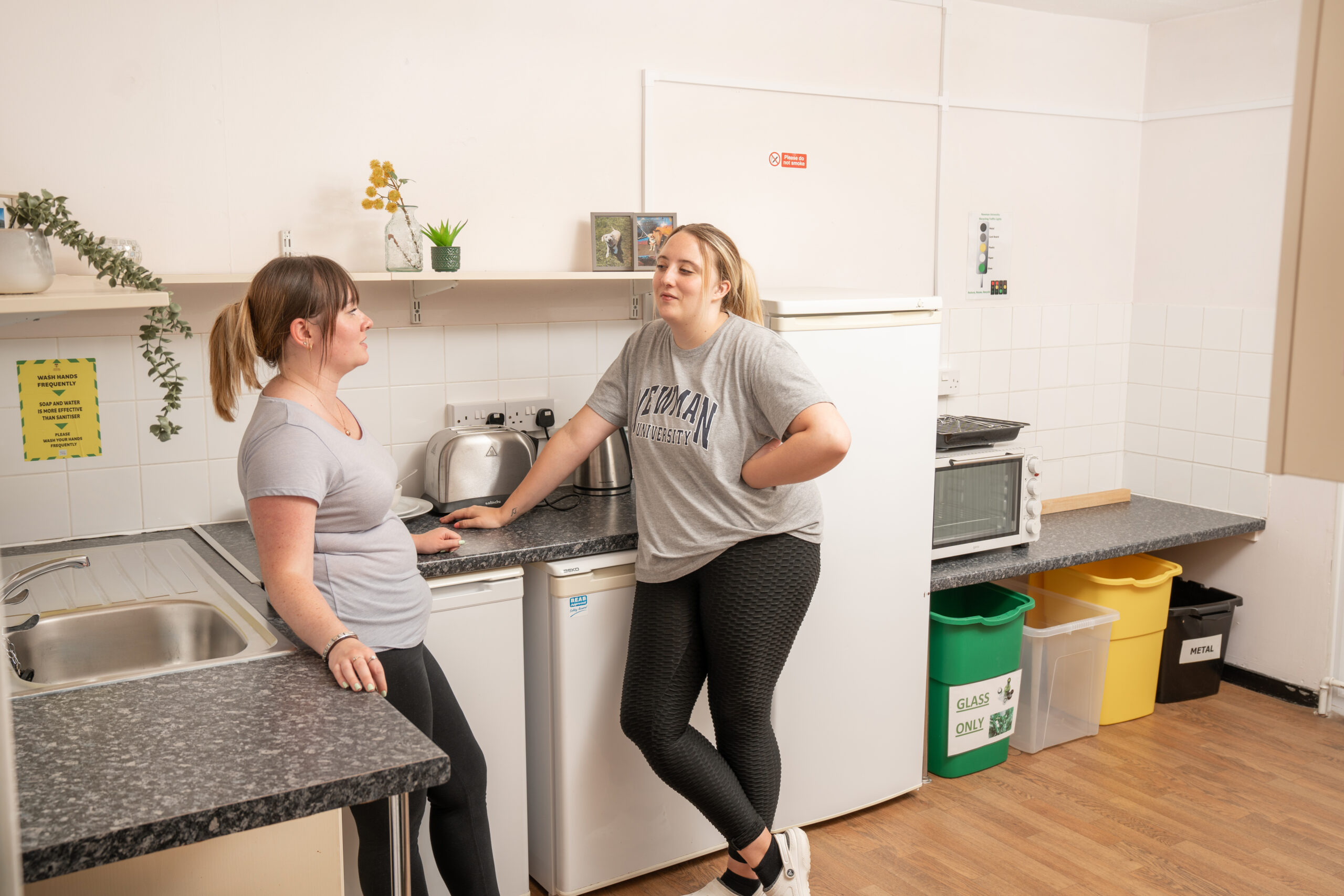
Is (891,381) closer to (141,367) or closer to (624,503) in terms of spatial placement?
(624,503)

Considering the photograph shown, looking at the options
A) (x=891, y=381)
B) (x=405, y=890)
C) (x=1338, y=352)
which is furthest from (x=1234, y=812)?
(x=1338, y=352)

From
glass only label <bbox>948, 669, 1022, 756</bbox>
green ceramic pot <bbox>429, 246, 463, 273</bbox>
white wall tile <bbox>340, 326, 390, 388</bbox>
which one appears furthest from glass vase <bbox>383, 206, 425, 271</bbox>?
glass only label <bbox>948, 669, 1022, 756</bbox>

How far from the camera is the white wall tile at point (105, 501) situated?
2449 millimetres

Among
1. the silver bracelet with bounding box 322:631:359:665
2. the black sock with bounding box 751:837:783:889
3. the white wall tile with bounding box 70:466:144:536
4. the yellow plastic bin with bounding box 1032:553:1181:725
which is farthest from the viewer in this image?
the yellow plastic bin with bounding box 1032:553:1181:725

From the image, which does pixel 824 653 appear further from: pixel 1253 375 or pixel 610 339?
pixel 1253 375

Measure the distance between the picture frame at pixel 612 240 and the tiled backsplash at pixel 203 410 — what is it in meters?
0.20

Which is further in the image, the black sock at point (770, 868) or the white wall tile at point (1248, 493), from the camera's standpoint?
the white wall tile at point (1248, 493)

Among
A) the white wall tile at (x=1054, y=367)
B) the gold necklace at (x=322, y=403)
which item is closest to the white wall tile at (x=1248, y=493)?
the white wall tile at (x=1054, y=367)

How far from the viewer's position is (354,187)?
104 inches

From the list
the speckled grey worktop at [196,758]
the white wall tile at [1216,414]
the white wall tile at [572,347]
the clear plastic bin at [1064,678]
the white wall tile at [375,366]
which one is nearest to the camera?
the speckled grey worktop at [196,758]

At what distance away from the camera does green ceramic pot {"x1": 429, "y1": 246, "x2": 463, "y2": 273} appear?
8.67ft

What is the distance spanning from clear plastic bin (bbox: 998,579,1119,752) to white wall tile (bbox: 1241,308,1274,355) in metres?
1.11

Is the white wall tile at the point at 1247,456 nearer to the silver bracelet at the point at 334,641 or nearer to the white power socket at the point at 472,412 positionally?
the white power socket at the point at 472,412

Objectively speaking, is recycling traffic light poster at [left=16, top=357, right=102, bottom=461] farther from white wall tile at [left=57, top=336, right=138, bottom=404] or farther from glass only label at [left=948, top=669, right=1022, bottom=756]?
glass only label at [left=948, top=669, right=1022, bottom=756]
